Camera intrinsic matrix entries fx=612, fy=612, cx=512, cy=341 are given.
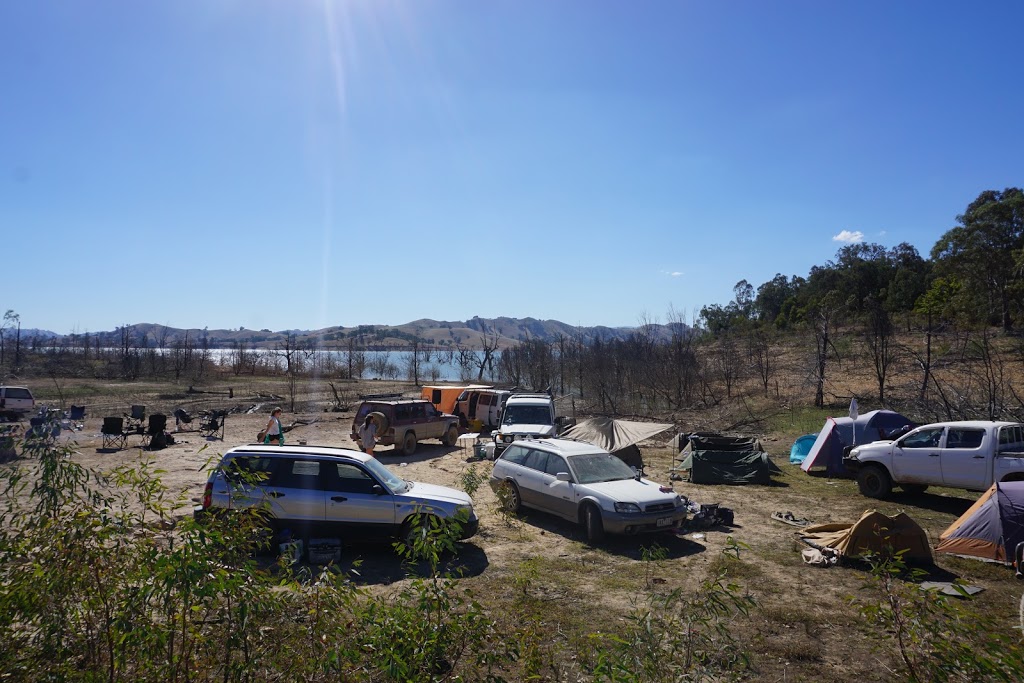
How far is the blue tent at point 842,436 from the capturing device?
54.0 feet

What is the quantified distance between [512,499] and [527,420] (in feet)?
27.8

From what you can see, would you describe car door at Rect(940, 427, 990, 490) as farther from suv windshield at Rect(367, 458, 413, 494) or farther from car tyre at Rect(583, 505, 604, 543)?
suv windshield at Rect(367, 458, 413, 494)

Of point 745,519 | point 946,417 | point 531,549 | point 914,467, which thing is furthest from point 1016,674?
point 946,417

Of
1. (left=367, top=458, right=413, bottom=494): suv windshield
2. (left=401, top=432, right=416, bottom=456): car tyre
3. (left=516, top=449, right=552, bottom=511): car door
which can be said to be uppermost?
(left=367, top=458, right=413, bottom=494): suv windshield

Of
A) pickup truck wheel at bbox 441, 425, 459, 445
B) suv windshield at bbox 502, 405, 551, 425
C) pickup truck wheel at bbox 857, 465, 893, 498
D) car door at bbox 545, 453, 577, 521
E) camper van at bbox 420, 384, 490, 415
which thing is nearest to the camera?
car door at bbox 545, 453, 577, 521

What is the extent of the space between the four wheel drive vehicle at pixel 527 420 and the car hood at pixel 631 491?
7944 mm

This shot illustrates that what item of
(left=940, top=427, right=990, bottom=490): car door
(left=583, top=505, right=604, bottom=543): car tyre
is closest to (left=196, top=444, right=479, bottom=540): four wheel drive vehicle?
(left=583, top=505, right=604, bottom=543): car tyre

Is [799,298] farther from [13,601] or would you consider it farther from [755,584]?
[13,601]

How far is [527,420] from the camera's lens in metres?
20.3

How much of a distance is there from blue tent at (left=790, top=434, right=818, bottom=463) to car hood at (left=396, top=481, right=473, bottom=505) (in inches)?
495

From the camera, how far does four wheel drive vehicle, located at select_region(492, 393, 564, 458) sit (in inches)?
746

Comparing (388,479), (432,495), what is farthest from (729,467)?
(388,479)

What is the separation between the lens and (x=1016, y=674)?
2.65 meters

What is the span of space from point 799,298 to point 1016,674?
66.3 meters
